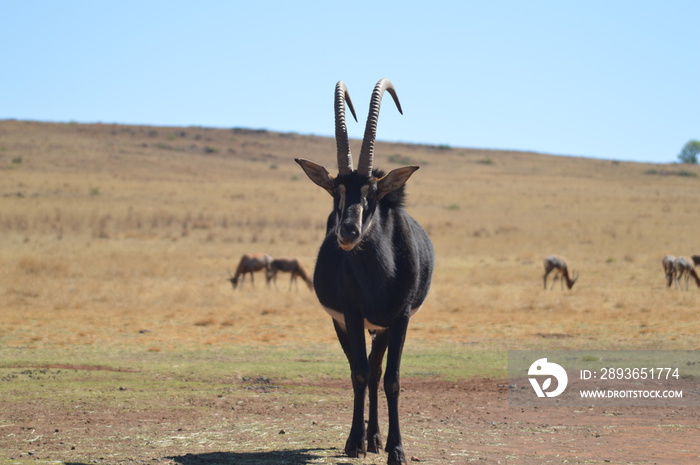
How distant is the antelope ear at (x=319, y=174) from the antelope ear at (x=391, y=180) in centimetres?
40

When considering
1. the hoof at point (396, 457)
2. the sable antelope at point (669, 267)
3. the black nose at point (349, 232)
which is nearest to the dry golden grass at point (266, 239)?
the sable antelope at point (669, 267)

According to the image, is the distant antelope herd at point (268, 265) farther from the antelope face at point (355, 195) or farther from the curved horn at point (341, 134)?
the antelope face at point (355, 195)

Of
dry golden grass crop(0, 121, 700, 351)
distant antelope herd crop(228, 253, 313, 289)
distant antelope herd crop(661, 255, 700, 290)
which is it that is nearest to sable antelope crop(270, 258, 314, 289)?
distant antelope herd crop(228, 253, 313, 289)

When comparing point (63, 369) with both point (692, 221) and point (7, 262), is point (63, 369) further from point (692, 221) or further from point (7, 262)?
point (692, 221)

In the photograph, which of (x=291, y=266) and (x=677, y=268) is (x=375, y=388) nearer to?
(x=291, y=266)

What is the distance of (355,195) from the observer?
272 inches

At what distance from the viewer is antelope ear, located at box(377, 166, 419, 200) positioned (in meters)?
7.23

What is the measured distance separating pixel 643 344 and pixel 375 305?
9481 millimetres

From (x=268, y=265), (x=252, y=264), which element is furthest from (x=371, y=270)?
(x=268, y=265)

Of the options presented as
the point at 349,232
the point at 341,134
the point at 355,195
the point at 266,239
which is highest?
the point at 341,134

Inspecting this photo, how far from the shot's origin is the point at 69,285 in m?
24.8

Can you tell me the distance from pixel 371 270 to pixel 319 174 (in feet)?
3.07

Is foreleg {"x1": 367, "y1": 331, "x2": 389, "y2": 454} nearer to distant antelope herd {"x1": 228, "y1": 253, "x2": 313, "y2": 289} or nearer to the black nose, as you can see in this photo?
the black nose

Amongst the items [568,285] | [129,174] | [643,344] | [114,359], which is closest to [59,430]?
[114,359]
